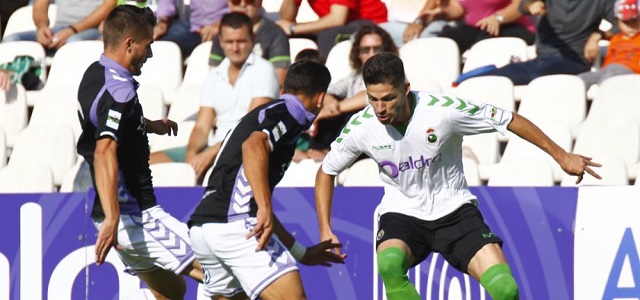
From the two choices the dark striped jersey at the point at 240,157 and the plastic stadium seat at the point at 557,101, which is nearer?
the dark striped jersey at the point at 240,157

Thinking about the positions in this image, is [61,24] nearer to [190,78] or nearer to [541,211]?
[190,78]

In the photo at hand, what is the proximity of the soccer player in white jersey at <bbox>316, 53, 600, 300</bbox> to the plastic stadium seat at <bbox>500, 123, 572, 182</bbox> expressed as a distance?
79.3 inches

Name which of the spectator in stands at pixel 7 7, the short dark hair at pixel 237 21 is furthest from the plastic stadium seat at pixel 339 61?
the spectator in stands at pixel 7 7

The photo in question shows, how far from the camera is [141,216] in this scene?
275 inches

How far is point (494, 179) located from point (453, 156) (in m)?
1.87

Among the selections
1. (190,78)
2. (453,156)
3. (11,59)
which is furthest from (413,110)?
(11,59)

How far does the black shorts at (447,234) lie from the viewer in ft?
22.1

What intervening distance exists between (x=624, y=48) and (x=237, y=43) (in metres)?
2.84

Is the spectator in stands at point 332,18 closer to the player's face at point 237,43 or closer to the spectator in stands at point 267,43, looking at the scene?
the spectator in stands at point 267,43

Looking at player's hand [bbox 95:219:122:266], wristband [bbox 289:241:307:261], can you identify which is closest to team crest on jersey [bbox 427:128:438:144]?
wristband [bbox 289:241:307:261]

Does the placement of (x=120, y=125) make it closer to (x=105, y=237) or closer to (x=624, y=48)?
(x=105, y=237)

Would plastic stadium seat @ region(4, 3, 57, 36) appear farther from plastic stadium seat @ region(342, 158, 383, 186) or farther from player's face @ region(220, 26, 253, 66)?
plastic stadium seat @ region(342, 158, 383, 186)

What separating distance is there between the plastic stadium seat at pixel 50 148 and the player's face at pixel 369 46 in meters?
2.35

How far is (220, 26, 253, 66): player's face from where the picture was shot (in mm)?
9539
